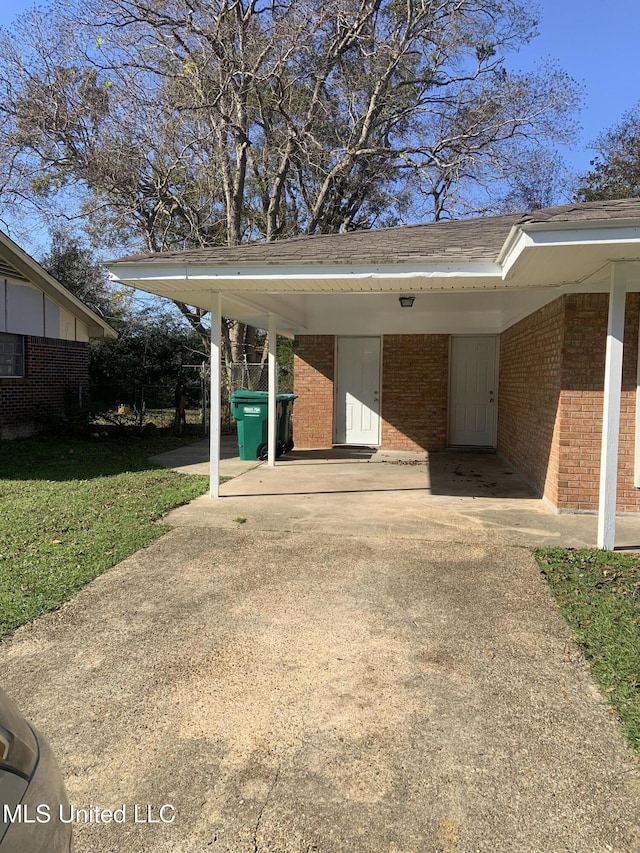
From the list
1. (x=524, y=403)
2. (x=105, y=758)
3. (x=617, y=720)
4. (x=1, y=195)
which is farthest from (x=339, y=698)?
(x=1, y=195)

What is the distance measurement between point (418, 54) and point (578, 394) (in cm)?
1626

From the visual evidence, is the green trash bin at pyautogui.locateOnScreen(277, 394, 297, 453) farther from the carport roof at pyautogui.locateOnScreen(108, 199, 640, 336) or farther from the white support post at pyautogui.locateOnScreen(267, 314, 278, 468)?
the carport roof at pyautogui.locateOnScreen(108, 199, 640, 336)

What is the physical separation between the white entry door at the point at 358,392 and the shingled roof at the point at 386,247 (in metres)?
4.65

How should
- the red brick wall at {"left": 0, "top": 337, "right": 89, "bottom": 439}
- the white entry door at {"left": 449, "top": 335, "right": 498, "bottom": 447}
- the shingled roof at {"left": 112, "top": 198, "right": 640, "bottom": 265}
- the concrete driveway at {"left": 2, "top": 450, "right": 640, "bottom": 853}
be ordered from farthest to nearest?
the red brick wall at {"left": 0, "top": 337, "right": 89, "bottom": 439} < the white entry door at {"left": 449, "top": 335, "right": 498, "bottom": 447} < the shingled roof at {"left": 112, "top": 198, "right": 640, "bottom": 265} < the concrete driveway at {"left": 2, "top": 450, "right": 640, "bottom": 853}

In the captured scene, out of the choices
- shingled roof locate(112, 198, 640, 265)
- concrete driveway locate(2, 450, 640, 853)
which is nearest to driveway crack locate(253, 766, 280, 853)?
concrete driveway locate(2, 450, 640, 853)

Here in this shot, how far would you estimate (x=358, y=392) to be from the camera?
12.4 meters

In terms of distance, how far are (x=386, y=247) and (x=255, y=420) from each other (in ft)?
16.6

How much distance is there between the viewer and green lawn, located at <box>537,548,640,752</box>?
2.94m

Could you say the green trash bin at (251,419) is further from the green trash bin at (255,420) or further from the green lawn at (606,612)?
the green lawn at (606,612)

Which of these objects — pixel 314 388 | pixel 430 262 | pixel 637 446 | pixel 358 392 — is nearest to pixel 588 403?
pixel 637 446

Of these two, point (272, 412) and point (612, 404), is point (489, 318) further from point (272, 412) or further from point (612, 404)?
point (612, 404)

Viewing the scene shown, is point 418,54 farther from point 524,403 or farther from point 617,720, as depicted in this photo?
point 617,720

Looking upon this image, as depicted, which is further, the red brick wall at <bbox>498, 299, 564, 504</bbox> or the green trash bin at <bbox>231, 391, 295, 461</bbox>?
the green trash bin at <bbox>231, 391, 295, 461</bbox>

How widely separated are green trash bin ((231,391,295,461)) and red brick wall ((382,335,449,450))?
2.27 meters
